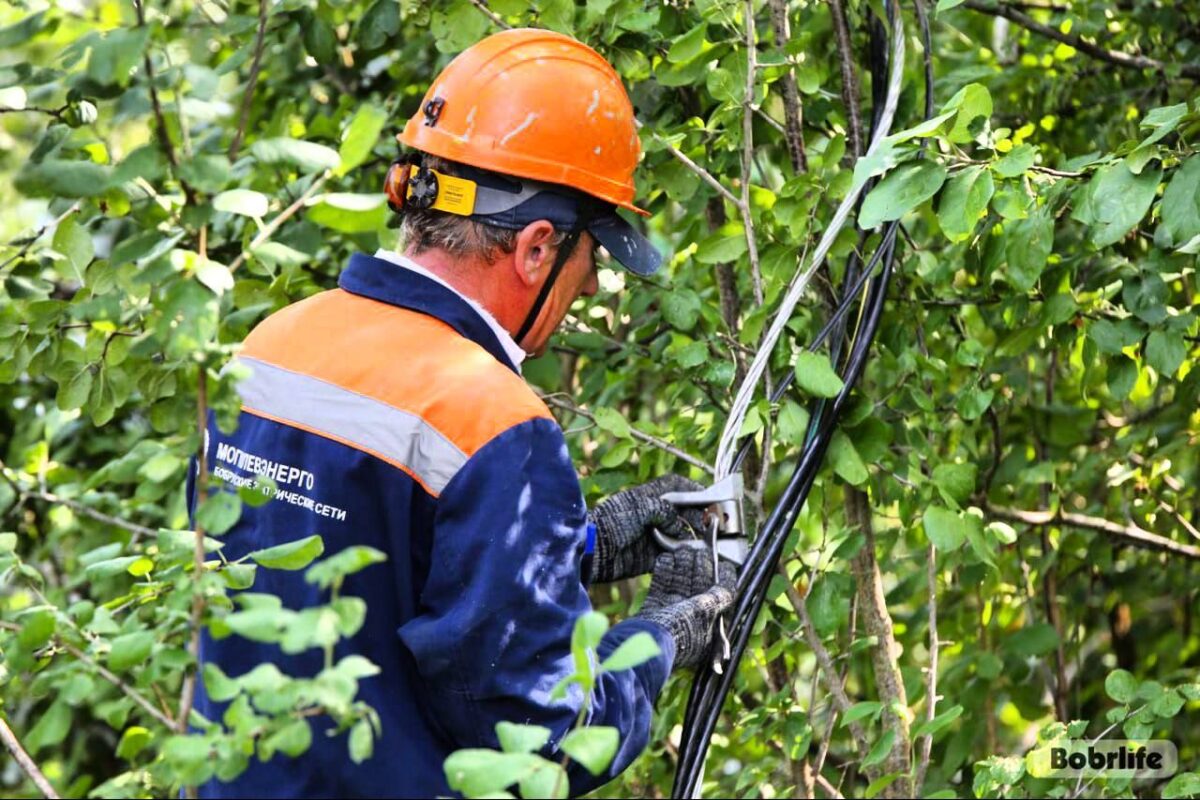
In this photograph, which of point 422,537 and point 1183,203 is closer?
point 422,537

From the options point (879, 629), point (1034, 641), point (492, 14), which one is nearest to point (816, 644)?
point (879, 629)

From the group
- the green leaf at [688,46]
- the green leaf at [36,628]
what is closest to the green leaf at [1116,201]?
the green leaf at [688,46]

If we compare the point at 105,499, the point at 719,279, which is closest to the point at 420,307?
the point at 719,279

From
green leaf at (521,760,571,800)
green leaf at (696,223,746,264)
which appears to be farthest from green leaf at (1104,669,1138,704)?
green leaf at (521,760,571,800)

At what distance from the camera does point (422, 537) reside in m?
2.26

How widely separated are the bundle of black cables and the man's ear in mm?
599

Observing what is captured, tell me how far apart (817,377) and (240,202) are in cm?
131

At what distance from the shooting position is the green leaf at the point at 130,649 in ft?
5.52

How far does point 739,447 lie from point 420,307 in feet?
3.07

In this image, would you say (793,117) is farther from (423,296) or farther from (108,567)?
(108,567)

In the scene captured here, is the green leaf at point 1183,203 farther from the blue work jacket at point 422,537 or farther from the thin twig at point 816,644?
the blue work jacket at point 422,537

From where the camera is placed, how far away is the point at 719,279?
11.1ft

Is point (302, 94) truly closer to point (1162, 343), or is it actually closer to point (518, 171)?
point (518, 171)
